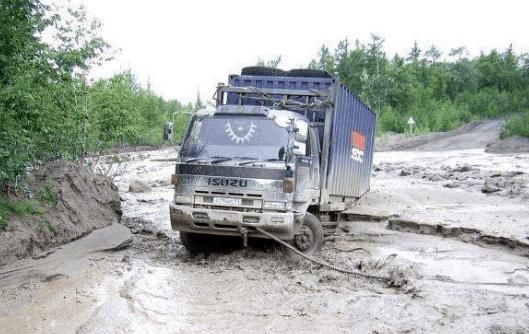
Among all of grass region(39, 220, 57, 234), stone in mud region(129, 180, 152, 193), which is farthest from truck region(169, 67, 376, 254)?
stone in mud region(129, 180, 152, 193)

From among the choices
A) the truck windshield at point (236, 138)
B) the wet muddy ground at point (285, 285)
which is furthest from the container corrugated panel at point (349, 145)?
the truck windshield at point (236, 138)

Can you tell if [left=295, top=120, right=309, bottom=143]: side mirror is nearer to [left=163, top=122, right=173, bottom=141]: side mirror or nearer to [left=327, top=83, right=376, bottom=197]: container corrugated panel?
[left=327, top=83, right=376, bottom=197]: container corrugated panel

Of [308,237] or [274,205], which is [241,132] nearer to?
[274,205]

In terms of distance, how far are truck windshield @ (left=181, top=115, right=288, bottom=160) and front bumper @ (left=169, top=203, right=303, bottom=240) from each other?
2.68 feet

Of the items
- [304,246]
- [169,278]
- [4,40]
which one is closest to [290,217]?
[304,246]

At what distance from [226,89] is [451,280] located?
15.4 feet

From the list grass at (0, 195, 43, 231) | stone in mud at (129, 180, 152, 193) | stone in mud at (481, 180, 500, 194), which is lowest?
stone in mud at (129, 180, 152, 193)

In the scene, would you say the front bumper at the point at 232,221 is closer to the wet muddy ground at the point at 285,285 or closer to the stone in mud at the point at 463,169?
the wet muddy ground at the point at 285,285

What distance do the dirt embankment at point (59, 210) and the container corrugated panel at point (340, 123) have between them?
296 cm

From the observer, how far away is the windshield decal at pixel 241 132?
7.78m

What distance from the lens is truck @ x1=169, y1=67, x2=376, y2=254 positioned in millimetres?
7434

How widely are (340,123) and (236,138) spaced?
2421 mm

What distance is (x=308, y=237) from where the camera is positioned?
8320mm

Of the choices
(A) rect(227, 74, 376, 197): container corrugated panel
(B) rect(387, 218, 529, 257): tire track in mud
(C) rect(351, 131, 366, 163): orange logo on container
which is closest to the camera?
(B) rect(387, 218, 529, 257): tire track in mud
